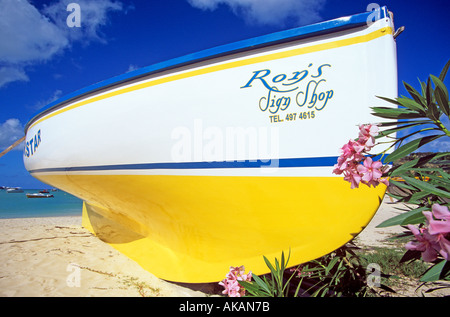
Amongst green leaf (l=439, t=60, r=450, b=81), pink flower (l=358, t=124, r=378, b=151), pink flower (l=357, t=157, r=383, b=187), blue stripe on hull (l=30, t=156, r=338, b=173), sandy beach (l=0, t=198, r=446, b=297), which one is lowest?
sandy beach (l=0, t=198, r=446, b=297)

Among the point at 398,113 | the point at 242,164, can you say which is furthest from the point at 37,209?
the point at 398,113

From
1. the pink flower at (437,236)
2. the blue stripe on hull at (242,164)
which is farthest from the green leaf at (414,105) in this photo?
the blue stripe on hull at (242,164)

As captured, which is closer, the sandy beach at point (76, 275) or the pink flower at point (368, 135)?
the pink flower at point (368, 135)

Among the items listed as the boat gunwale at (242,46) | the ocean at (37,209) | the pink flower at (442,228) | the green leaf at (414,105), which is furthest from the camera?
the ocean at (37,209)

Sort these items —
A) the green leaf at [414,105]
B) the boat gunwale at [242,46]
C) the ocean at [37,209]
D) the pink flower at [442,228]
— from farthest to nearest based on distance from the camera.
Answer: the ocean at [37,209]
the boat gunwale at [242,46]
the green leaf at [414,105]
the pink flower at [442,228]

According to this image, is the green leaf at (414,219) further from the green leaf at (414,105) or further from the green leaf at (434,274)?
the green leaf at (414,105)

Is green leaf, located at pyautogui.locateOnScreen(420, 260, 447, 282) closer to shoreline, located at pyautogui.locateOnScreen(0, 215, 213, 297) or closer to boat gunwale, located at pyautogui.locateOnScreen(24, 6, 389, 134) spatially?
boat gunwale, located at pyautogui.locateOnScreen(24, 6, 389, 134)

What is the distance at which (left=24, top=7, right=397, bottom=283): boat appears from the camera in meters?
1.48

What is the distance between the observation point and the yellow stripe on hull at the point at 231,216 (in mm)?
1543

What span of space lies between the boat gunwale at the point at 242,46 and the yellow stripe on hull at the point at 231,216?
2.98ft

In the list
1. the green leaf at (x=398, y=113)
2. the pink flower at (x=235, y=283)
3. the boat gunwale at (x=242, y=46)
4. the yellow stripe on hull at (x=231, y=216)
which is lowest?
the pink flower at (x=235, y=283)

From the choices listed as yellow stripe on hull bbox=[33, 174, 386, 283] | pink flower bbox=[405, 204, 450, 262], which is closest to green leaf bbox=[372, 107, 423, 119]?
pink flower bbox=[405, 204, 450, 262]

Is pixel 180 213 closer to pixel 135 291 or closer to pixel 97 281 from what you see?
pixel 135 291

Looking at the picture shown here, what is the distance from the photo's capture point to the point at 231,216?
6.18 ft
